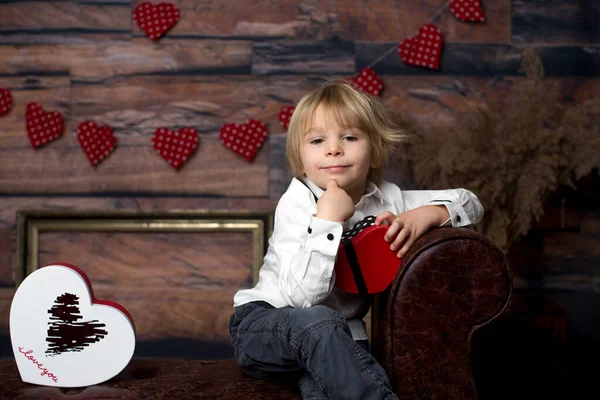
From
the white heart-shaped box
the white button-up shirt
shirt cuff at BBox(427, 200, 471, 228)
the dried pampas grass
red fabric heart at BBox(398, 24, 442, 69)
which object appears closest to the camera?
the white button-up shirt

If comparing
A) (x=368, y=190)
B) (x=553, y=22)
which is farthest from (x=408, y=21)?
(x=368, y=190)

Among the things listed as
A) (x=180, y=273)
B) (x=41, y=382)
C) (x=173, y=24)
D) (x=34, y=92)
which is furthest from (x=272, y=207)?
(x=41, y=382)

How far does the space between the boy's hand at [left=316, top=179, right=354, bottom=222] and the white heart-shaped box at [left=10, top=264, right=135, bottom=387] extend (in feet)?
1.77

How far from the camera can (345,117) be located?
166cm

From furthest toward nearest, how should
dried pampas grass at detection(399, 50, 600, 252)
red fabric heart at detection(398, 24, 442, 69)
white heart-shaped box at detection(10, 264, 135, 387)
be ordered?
1. red fabric heart at detection(398, 24, 442, 69)
2. dried pampas grass at detection(399, 50, 600, 252)
3. white heart-shaped box at detection(10, 264, 135, 387)

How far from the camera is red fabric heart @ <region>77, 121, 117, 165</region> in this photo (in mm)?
2930

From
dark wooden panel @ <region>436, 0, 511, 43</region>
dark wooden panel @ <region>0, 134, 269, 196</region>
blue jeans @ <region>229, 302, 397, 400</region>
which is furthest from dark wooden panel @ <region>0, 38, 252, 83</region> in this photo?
blue jeans @ <region>229, 302, 397, 400</region>

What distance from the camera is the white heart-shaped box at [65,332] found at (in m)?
1.58

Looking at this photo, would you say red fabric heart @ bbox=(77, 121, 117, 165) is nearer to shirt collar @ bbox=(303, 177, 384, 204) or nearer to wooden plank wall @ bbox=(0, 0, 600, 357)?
wooden plank wall @ bbox=(0, 0, 600, 357)

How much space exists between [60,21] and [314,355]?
2215mm

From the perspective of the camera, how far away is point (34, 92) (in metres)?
2.98

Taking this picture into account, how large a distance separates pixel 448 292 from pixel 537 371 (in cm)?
120

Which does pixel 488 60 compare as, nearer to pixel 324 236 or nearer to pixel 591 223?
pixel 591 223

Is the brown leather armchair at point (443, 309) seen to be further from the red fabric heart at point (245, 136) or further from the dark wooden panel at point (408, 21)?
the dark wooden panel at point (408, 21)
